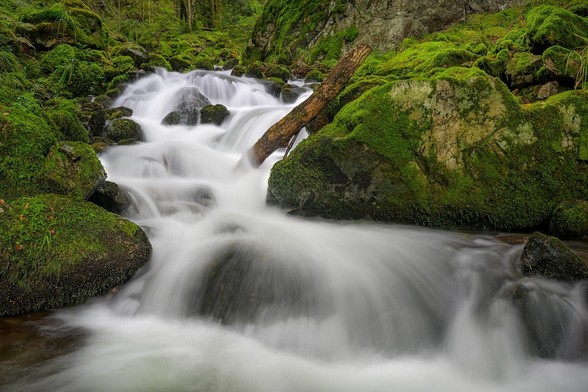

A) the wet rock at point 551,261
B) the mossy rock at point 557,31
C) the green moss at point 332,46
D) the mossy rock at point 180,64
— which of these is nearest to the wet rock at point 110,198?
the wet rock at point 551,261

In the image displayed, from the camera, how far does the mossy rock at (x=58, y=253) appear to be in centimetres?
312

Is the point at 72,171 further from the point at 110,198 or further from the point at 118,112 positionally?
the point at 118,112

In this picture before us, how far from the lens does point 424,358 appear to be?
2986 mm

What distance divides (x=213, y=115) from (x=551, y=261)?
8209 mm

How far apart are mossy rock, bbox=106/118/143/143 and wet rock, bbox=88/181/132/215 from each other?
349 centimetres

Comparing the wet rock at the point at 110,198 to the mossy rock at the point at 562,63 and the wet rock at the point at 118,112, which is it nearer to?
the wet rock at the point at 118,112

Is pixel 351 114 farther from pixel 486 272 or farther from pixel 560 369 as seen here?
pixel 560 369

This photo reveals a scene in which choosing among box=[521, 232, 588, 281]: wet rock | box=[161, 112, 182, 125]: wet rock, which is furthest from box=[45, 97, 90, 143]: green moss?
box=[521, 232, 588, 281]: wet rock

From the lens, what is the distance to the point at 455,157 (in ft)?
15.4

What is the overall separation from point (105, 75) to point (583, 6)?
12583mm

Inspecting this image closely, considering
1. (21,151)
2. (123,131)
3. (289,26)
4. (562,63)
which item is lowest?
(123,131)

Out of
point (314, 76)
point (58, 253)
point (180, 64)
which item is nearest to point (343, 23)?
point (314, 76)

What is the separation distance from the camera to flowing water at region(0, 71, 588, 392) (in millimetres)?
2709

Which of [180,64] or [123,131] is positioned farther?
[180,64]
